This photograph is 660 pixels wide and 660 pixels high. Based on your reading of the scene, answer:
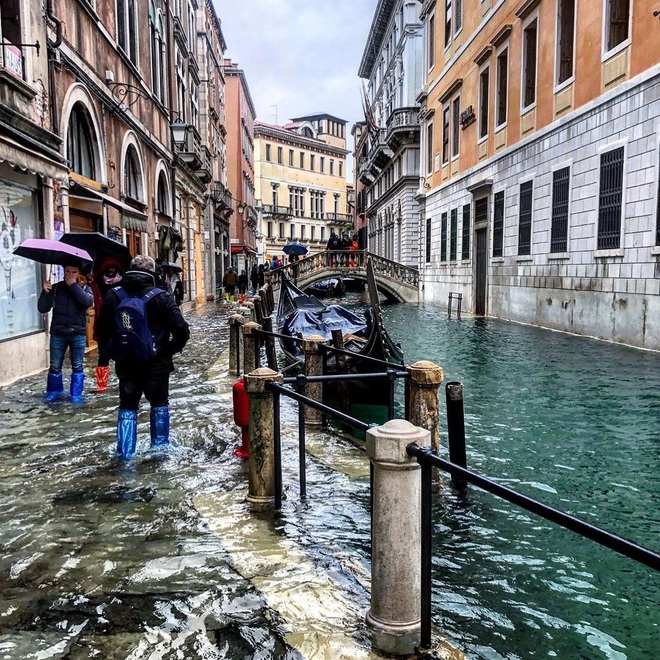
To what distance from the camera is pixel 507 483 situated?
16.6ft

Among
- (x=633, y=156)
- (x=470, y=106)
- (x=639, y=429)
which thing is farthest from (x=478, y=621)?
(x=470, y=106)

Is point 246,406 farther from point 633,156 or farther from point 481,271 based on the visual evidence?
point 481,271

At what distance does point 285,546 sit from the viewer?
141 inches

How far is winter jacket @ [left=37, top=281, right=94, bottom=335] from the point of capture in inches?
272

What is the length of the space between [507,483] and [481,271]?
16961 mm

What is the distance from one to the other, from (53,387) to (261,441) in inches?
165

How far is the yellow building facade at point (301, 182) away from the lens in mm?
69938

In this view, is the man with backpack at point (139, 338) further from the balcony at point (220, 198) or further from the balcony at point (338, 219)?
the balcony at point (338, 219)

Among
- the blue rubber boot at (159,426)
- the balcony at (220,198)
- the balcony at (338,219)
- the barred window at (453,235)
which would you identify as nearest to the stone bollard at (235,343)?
the blue rubber boot at (159,426)

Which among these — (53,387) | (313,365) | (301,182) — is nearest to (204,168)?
(53,387)

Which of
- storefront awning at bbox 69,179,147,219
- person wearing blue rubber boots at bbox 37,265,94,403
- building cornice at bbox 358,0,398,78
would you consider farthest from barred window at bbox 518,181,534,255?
building cornice at bbox 358,0,398,78

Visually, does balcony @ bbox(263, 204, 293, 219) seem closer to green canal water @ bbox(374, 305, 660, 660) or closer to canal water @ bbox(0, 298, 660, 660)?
green canal water @ bbox(374, 305, 660, 660)

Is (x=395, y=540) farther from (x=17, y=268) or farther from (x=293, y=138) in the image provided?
(x=293, y=138)

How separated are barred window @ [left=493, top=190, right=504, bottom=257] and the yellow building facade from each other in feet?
169
